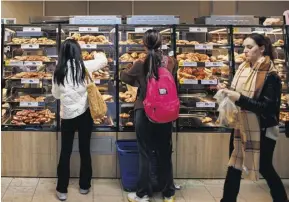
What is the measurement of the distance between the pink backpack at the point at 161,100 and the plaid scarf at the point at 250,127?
0.61 m

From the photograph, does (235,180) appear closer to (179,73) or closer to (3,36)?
(179,73)

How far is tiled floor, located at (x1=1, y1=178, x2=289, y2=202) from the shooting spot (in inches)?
146

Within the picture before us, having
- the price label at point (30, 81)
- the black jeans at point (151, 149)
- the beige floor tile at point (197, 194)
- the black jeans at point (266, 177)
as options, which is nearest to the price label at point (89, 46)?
the price label at point (30, 81)

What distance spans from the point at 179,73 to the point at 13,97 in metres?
1.81

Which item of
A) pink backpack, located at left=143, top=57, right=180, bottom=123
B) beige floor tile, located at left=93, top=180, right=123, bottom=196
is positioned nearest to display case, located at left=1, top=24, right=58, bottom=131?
beige floor tile, located at left=93, top=180, right=123, bottom=196

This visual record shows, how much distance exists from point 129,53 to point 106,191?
1490 mm

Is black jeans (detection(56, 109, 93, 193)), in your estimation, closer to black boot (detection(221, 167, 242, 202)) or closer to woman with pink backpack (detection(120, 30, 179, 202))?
woman with pink backpack (detection(120, 30, 179, 202))

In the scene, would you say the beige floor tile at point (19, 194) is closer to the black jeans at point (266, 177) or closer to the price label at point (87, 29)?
the price label at point (87, 29)

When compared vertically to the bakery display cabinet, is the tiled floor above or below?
below

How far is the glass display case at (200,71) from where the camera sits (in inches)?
169

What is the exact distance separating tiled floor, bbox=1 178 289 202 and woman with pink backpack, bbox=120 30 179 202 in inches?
10.4

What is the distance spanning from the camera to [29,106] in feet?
14.0

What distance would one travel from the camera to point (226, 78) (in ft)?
14.3

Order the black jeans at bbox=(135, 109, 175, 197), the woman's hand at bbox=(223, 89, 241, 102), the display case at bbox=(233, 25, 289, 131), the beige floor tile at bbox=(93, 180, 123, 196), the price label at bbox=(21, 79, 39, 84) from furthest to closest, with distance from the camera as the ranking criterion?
the display case at bbox=(233, 25, 289, 131)
the price label at bbox=(21, 79, 39, 84)
the beige floor tile at bbox=(93, 180, 123, 196)
the black jeans at bbox=(135, 109, 175, 197)
the woman's hand at bbox=(223, 89, 241, 102)
